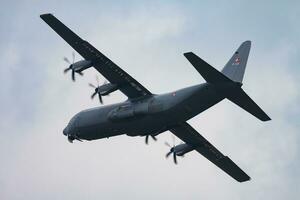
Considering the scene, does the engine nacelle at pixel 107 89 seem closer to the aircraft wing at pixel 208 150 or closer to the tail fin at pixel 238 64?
the aircraft wing at pixel 208 150

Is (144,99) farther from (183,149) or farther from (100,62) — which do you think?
(183,149)

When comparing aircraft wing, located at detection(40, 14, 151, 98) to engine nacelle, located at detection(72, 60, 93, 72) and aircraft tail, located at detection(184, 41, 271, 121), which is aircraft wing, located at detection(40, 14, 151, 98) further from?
aircraft tail, located at detection(184, 41, 271, 121)

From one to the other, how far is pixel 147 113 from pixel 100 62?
5445 millimetres

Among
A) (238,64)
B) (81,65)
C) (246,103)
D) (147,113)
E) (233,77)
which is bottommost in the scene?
(246,103)

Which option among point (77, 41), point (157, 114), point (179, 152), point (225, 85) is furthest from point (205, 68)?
point (179, 152)

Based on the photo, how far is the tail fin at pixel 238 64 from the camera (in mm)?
61688

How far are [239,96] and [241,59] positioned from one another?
371cm

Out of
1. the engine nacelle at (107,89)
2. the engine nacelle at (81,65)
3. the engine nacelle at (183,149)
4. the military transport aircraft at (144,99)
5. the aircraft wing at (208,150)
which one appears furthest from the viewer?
the engine nacelle at (183,149)

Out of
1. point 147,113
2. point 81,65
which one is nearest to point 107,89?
point 81,65

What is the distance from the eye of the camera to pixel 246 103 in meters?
61.6

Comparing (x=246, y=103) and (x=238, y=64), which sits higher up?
(x=238, y=64)

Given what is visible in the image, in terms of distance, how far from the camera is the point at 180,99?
62.3m

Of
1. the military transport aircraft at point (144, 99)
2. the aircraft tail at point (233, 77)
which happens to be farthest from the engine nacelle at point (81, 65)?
the aircraft tail at point (233, 77)

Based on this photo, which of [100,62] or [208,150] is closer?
[100,62]
